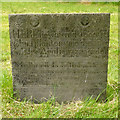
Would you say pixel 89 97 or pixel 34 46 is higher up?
pixel 34 46

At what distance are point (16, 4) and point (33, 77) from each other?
7.43 metres

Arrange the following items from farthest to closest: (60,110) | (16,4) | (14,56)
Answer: (16,4), (14,56), (60,110)

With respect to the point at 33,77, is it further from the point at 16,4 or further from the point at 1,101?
the point at 16,4

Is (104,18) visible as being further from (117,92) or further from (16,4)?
(16,4)

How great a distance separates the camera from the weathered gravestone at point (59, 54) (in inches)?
123

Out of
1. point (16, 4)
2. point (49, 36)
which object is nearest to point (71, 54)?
point (49, 36)

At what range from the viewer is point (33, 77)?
3316 millimetres

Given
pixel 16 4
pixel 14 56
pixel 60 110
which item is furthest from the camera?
pixel 16 4

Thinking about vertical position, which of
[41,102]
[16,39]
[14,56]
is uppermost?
[16,39]

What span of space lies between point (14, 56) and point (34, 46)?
1.13 ft

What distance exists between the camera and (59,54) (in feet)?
10.6

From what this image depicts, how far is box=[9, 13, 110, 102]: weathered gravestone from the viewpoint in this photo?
10.3 feet

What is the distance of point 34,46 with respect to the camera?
3.23 meters

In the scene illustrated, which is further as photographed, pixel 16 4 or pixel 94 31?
pixel 16 4
